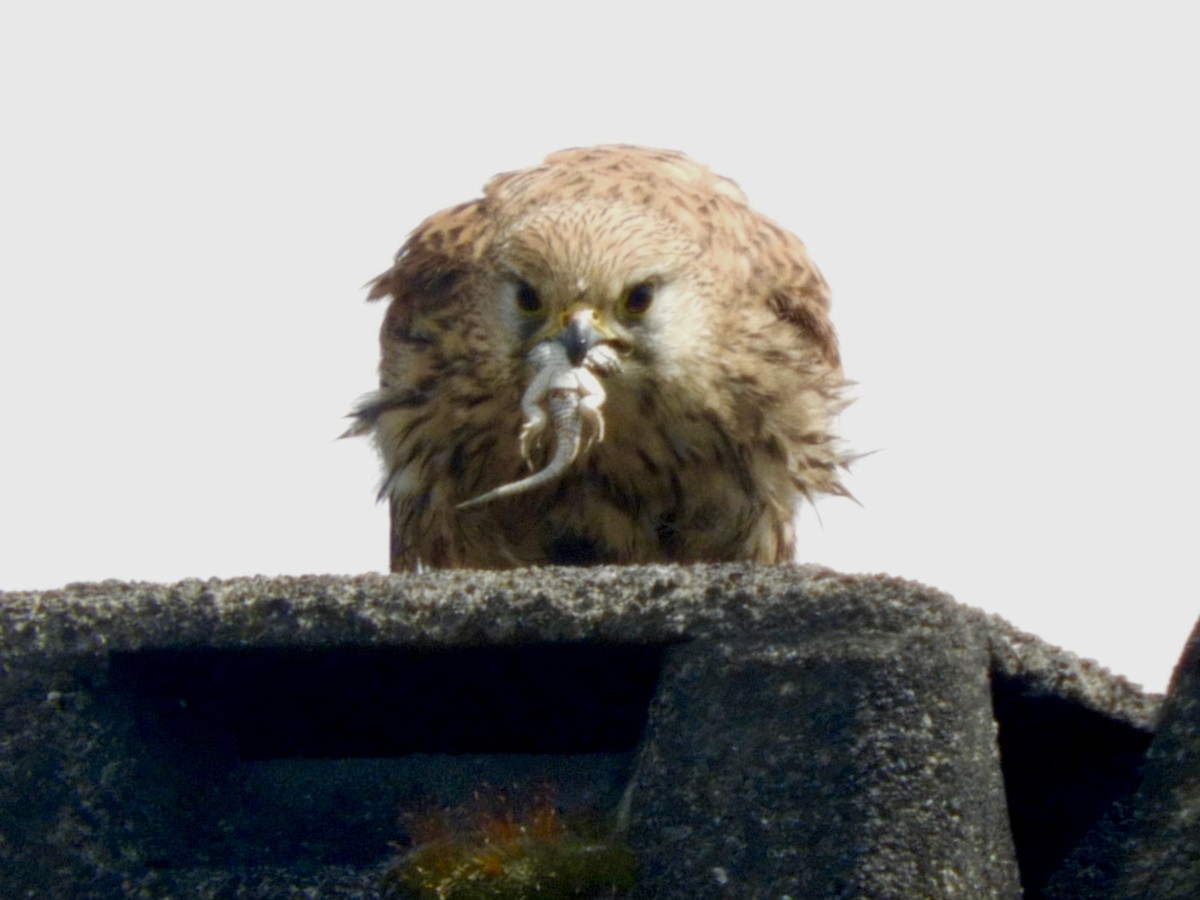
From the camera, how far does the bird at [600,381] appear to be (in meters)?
5.04

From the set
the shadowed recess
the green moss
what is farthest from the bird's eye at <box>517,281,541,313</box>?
the green moss

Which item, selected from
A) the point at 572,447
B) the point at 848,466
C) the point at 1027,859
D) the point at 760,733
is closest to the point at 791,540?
the point at 848,466

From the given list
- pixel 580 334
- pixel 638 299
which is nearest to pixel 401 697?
pixel 580 334

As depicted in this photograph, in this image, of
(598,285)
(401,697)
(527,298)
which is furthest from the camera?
(527,298)

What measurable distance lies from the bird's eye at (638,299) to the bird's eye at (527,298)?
0.80 feet

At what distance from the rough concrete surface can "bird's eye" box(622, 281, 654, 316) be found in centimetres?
204

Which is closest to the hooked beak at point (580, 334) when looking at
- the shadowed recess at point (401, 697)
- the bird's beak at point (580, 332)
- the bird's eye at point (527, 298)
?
the bird's beak at point (580, 332)

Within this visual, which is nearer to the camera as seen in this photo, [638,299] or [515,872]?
[515,872]

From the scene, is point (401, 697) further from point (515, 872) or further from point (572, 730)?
point (515, 872)

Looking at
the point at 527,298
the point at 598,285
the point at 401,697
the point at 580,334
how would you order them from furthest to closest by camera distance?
the point at 527,298 < the point at 598,285 < the point at 580,334 < the point at 401,697

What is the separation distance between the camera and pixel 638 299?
512cm

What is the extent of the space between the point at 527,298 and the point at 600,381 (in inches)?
13.5

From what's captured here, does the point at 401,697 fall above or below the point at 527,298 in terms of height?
below

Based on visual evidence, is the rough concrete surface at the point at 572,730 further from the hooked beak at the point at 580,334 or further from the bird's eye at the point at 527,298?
the bird's eye at the point at 527,298
